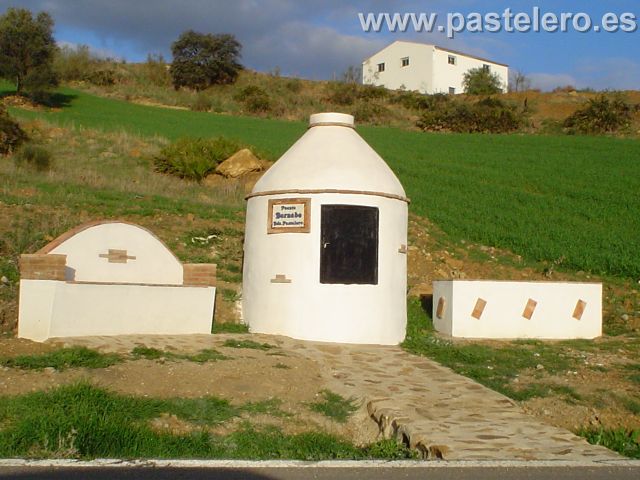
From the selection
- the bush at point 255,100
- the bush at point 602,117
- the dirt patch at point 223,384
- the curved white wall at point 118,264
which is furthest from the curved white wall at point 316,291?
the bush at point 255,100

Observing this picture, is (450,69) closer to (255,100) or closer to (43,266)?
(255,100)

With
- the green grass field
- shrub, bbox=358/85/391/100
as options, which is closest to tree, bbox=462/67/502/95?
shrub, bbox=358/85/391/100

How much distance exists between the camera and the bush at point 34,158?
86.8 ft

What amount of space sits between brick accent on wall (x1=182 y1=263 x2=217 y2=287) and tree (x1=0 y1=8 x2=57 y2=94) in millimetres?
36661

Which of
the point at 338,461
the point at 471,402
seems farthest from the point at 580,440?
the point at 338,461

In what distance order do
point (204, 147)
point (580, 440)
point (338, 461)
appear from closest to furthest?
point (338, 461), point (580, 440), point (204, 147)

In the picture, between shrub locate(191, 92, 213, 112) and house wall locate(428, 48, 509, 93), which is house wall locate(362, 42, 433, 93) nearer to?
house wall locate(428, 48, 509, 93)

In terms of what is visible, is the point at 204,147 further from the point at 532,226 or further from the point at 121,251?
the point at 121,251

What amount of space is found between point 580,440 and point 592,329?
860cm

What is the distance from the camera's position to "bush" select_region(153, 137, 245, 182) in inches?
1150

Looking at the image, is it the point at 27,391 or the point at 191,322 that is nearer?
the point at 27,391

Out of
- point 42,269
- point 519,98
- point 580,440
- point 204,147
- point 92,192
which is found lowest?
point 580,440

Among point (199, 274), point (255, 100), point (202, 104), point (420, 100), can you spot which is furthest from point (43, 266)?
point (420, 100)

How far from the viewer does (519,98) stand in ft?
197
